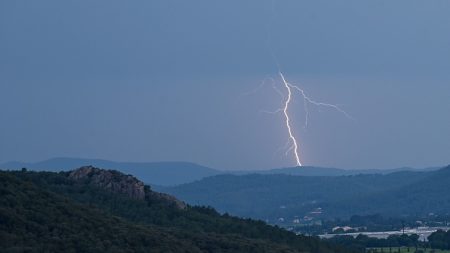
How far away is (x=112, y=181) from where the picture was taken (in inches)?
2921

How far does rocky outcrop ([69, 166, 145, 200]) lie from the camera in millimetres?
72750

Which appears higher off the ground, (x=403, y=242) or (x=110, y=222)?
(x=403, y=242)

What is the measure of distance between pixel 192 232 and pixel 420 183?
115610mm

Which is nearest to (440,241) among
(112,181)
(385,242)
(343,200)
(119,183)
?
(385,242)

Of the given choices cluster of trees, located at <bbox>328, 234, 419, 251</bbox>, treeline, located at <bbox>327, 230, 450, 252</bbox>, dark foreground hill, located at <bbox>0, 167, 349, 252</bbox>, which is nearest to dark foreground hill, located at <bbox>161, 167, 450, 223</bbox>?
cluster of trees, located at <bbox>328, 234, 419, 251</bbox>

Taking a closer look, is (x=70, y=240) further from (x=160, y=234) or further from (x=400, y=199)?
(x=400, y=199)

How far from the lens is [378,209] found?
16425 centimetres

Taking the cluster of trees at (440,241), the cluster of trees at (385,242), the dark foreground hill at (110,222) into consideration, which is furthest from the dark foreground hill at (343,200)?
the dark foreground hill at (110,222)

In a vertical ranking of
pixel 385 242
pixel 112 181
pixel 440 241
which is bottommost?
pixel 440 241

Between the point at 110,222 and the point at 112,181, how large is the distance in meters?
19.2

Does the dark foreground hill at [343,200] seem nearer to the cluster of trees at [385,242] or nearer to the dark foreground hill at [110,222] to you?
the cluster of trees at [385,242]

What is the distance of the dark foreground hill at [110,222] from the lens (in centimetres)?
4988

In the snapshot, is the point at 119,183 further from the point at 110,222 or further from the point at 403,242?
the point at 403,242

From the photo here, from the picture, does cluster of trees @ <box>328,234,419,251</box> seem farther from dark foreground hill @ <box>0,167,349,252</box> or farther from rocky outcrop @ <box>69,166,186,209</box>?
rocky outcrop @ <box>69,166,186,209</box>
